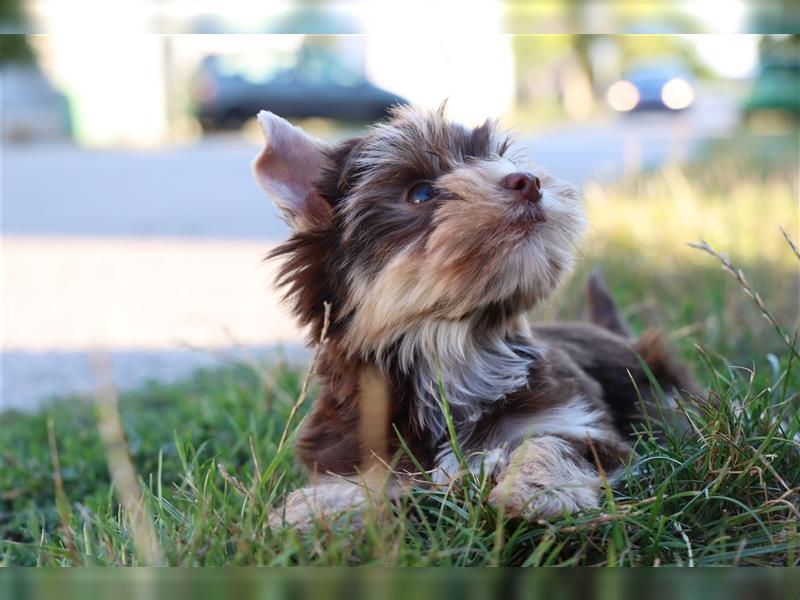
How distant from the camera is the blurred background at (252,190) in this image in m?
2.26

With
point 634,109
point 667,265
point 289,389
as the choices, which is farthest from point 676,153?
point 634,109

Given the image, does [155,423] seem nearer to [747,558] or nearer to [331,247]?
[331,247]

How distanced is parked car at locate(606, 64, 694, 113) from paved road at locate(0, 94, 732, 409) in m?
1.26

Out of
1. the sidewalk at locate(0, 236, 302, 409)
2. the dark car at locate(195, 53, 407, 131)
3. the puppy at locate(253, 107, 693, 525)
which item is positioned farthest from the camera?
the dark car at locate(195, 53, 407, 131)

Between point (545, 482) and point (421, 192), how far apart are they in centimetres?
98

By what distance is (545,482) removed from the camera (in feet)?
7.41

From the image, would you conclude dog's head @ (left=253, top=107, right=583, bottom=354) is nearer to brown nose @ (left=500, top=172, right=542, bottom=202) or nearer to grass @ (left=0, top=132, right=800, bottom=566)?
brown nose @ (left=500, top=172, right=542, bottom=202)

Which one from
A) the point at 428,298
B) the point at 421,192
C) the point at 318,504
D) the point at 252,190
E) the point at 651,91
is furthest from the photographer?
the point at 651,91

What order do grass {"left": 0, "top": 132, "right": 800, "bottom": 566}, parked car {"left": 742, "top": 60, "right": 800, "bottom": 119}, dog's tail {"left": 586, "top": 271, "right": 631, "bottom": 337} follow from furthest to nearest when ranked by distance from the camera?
parked car {"left": 742, "top": 60, "right": 800, "bottom": 119}, dog's tail {"left": 586, "top": 271, "right": 631, "bottom": 337}, grass {"left": 0, "top": 132, "right": 800, "bottom": 566}

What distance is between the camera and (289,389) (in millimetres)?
4129

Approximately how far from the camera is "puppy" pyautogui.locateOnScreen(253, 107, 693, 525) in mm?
2502

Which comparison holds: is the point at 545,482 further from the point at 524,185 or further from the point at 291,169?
the point at 291,169

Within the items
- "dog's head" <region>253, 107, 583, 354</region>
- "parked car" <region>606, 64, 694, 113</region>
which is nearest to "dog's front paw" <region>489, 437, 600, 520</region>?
"dog's head" <region>253, 107, 583, 354</region>

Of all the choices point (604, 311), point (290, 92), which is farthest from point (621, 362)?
point (290, 92)
